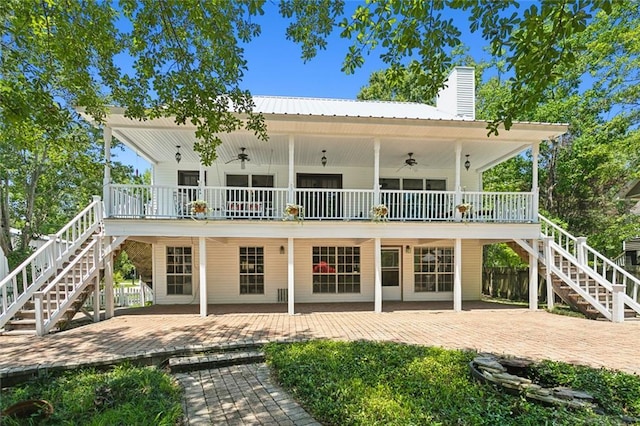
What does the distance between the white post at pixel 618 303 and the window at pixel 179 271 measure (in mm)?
12220

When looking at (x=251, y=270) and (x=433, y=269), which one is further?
(x=433, y=269)

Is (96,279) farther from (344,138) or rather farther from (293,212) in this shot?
(344,138)

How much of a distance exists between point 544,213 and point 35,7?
16206 millimetres

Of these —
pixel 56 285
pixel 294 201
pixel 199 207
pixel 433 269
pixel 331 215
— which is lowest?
pixel 433 269

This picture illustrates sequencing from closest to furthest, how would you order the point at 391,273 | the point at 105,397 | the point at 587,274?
the point at 105,397, the point at 587,274, the point at 391,273

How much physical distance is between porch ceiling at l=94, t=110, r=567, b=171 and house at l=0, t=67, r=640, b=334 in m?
0.04

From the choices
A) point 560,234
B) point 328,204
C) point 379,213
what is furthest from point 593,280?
point 328,204

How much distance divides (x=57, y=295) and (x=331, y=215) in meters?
6.73

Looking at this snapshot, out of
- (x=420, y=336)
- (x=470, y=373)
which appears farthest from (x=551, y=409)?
(x=420, y=336)

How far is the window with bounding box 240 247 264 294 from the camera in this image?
36.1 feet

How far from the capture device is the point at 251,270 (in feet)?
36.3

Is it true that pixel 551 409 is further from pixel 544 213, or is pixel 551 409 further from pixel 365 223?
pixel 544 213

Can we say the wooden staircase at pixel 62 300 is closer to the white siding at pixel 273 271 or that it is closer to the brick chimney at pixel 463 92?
the white siding at pixel 273 271

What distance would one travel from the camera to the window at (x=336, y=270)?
1125 centimetres
